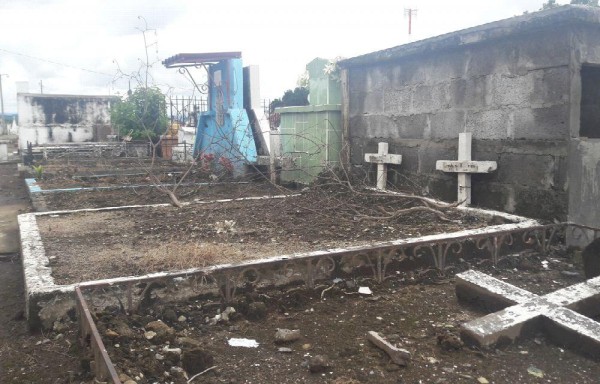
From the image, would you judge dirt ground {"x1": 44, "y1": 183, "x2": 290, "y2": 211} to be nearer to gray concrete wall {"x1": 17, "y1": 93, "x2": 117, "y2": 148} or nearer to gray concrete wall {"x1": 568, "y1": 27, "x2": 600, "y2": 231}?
gray concrete wall {"x1": 568, "y1": 27, "x2": 600, "y2": 231}

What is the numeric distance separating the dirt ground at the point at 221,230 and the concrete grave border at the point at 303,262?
197 mm

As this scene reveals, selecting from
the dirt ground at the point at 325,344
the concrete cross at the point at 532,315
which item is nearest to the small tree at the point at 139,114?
the dirt ground at the point at 325,344

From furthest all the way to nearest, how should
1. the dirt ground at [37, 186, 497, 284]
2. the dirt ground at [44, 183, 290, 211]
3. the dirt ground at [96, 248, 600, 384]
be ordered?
the dirt ground at [44, 183, 290, 211] < the dirt ground at [37, 186, 497, 284] < the dirt ground at [96, 248, 600, 384]

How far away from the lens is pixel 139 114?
16.3 meters

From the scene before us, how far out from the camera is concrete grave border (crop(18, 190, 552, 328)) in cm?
326

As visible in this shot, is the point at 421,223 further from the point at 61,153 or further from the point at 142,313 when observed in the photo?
the point at 61,153

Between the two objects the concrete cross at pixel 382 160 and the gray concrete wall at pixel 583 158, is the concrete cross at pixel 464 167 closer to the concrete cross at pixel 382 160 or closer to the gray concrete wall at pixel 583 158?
the gray concrete wall at pixel 583 158

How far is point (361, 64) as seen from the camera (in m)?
7.74

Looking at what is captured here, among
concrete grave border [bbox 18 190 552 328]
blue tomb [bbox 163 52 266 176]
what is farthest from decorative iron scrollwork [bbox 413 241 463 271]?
blue tomb [bbox 163 52 266 176]

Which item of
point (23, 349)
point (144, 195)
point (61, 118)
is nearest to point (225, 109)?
point (144, 195)

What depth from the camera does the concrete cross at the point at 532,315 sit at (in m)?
2.75

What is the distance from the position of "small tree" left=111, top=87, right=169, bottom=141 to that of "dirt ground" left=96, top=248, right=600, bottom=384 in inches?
519

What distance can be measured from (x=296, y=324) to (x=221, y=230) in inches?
95.2

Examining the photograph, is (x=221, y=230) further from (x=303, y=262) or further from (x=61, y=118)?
(x=61, y=118)
